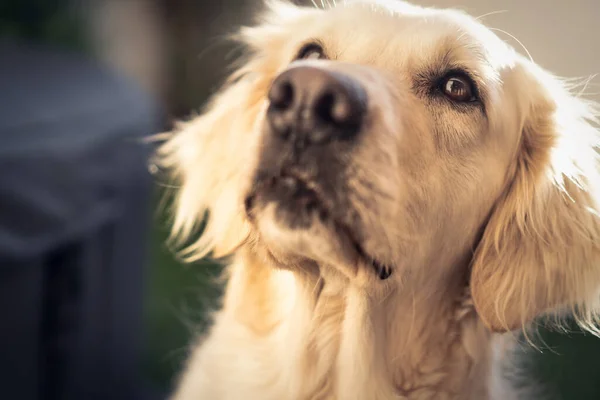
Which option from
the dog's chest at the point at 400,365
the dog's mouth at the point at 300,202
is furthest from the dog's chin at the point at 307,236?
the dog's chest at the point at 400,365

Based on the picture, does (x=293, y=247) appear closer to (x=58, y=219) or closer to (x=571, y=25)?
(x=571, y=25)

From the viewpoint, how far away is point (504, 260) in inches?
39.8

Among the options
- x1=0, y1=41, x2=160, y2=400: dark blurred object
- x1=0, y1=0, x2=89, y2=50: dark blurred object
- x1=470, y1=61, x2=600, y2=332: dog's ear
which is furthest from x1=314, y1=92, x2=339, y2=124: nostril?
x1=0, y1=0, x2=89, y2=50: dark blurred object

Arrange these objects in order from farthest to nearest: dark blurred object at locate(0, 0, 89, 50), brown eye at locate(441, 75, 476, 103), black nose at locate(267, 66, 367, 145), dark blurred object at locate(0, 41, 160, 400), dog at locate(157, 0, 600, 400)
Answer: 1. dark blurred object at locate(0, 0, 89, 50)
2. dark blurred object at locate(0, 41, 160, 400)
3. brown eye at locate(441, 75, 476, 103)
4. dog at locate(157, 0, 600, 400)
5. black nose at locate(267, 66, 367, 145)

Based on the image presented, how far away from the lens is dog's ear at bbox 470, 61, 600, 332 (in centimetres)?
98

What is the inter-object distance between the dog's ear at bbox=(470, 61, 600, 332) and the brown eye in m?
0.09

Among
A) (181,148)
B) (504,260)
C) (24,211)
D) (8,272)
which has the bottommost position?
(8,272)

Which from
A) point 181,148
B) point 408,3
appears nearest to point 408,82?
point 408,3

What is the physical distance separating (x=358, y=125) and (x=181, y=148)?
1.96 feet

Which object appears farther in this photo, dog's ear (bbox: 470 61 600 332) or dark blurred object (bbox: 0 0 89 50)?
dark blurred object (bbox: 0 0 89 50)

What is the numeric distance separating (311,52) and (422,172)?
0.33 metres

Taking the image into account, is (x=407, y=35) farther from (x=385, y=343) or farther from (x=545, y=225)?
(x=385, y=343)

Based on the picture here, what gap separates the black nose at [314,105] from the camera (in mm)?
733

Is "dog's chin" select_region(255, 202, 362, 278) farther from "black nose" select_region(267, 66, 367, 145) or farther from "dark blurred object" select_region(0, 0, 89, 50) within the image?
"dark blurred object" select_region(0, 0, 89, 50)
